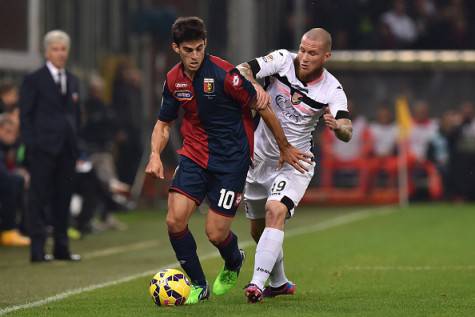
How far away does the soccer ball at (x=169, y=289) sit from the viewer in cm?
866

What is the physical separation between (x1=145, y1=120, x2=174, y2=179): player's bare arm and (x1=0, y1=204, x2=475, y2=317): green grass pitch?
92 centimetres

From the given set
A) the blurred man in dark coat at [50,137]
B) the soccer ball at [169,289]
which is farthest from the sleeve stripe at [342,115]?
the blurred man in dark coat at [50,137]

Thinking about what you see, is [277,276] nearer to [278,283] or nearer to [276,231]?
[278,283]

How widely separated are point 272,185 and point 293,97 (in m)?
A: 0.65

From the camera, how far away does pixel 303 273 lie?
11.5 meters

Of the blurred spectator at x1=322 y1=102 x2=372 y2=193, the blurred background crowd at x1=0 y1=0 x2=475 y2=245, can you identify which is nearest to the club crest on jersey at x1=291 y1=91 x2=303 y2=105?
the blurred background crowd at x1=0 y1=0 x2=475 y2=245

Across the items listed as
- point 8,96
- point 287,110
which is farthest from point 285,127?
point 8,96

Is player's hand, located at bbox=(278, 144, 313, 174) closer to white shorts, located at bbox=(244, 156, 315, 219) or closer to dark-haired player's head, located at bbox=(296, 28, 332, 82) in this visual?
white shorts, located at bbox=(244, 156, 315, 219)

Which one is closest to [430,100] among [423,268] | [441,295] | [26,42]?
[26,42]

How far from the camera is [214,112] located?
905 centimetres

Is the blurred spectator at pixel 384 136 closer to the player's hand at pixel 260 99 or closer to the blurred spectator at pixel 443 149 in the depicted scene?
the blurred spectator at pixel 443 149

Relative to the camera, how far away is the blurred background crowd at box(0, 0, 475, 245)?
19.3 m

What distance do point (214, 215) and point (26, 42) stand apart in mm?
11377

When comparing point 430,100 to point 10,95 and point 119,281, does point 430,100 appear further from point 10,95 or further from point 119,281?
point 119,281
